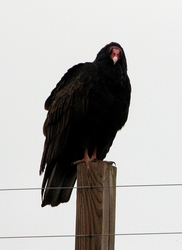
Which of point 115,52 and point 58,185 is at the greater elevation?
point 115,52

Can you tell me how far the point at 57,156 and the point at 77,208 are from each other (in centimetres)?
200

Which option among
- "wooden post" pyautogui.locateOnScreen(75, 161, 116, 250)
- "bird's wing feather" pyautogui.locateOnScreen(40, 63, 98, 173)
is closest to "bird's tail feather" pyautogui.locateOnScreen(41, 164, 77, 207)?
"bird's wing feather" pyautogui.locateOnScreen(40, 63, 98, 173)

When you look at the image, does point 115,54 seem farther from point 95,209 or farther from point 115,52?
point 95,209

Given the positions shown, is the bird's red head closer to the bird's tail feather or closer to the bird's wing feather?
the bird's wing feather

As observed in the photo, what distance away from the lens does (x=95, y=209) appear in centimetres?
341

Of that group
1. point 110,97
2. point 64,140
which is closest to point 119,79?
point 110,97

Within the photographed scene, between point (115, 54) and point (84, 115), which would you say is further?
point (115, 54)

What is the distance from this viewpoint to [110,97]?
550cm

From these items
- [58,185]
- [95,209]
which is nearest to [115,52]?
[58,185]

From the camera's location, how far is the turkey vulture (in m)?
5.48

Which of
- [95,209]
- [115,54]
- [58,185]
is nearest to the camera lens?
[95,209]

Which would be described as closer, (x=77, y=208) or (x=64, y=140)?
(x=77, y=208)

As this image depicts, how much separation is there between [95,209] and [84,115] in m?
2.19

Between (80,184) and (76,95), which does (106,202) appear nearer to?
(80,184)
